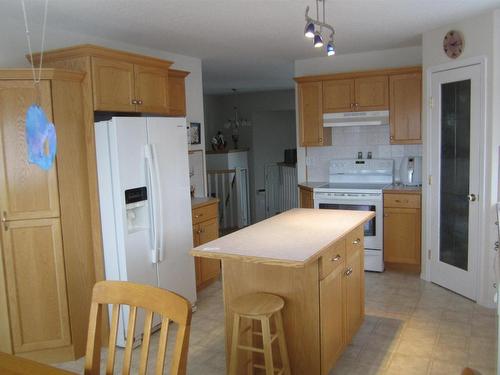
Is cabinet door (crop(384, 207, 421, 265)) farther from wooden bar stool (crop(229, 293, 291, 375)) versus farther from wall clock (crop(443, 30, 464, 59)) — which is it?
wooden bar stool (crop(229, 293, 291, 375))

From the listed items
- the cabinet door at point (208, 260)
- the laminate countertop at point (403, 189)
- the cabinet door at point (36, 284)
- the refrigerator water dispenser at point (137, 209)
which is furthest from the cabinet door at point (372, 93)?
the cabinet door at point (36, 284)

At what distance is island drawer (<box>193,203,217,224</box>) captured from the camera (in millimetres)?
4652

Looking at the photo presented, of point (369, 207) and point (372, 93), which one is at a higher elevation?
point (372, 93)

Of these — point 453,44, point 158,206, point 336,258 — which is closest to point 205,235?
point 158,206

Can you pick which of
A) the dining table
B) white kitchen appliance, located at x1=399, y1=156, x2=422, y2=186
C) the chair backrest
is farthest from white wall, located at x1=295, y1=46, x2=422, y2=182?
the dining table

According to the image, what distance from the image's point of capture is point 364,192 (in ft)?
16.8

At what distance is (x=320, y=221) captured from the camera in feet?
11.1

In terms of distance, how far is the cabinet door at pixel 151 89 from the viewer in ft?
12.3

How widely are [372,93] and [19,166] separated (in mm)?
3756

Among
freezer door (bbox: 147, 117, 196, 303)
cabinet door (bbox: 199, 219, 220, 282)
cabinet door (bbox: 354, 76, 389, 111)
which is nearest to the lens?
freezer door (bbox: 147, 117, 196, 303)

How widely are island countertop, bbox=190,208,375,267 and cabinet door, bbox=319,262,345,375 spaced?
9.7 inches

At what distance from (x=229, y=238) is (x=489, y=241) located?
245 cm

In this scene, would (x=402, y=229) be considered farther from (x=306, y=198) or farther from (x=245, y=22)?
(x=245, y=22)

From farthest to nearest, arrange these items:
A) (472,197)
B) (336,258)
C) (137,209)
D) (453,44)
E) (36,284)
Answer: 1. (453,44)
2. (472,197)
3. (137,209)
4. (36,284)
5. (336,258)
